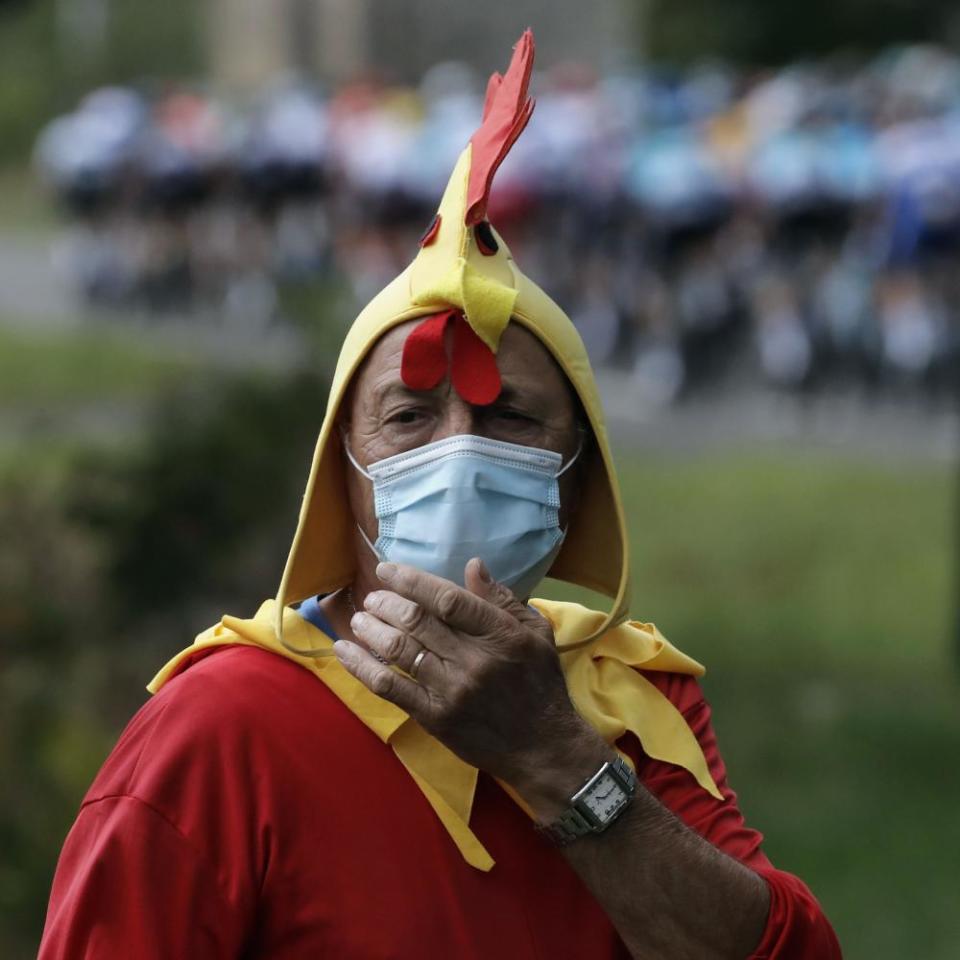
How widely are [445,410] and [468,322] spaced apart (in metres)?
0.11

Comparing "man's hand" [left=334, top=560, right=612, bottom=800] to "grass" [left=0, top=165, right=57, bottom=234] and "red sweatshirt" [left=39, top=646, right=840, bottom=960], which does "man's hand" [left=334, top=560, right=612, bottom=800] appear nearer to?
"red sweatshirt" [left=39, top=646, right=840, bottom=960]

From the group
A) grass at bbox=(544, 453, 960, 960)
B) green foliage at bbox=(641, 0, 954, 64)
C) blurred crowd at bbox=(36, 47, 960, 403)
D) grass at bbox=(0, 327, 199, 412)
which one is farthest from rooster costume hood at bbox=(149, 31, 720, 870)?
green foliage at bbox=(641, 0, 954, 64)

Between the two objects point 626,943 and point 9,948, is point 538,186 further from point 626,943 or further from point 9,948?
point 626,943

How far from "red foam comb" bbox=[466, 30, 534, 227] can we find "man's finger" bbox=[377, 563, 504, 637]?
20.5 inches

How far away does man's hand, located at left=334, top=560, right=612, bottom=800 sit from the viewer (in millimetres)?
2418

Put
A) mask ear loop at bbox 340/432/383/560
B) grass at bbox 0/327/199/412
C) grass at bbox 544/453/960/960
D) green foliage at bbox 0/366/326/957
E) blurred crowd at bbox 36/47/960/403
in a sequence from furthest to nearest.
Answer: blurred crowd at bbox 36/47/960/403 → grass at bbox 0/327/199/412 → grass at bbox 544/453/960/960 → green foliage at bbox 0/366/326/957 → mask ear loop at bbox 340/432/383/560

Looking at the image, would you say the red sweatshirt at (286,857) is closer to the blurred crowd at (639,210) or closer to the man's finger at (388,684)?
the man's finger at (388,684)

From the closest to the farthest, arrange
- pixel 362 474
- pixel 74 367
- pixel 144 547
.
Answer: pixel 362 474 → pixel 144 547 → pixel 74 367

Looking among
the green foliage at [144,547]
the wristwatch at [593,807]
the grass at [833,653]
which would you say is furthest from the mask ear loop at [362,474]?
the grass at [833,653]

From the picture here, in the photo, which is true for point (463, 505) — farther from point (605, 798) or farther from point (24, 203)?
point (24, 203)

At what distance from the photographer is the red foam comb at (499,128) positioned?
2691 millimetres

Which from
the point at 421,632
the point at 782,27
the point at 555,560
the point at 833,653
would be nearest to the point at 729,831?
the point at 555,560

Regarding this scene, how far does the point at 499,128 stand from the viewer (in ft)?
8.93

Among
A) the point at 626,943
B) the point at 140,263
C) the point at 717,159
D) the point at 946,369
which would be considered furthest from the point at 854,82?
the point at 626,943
